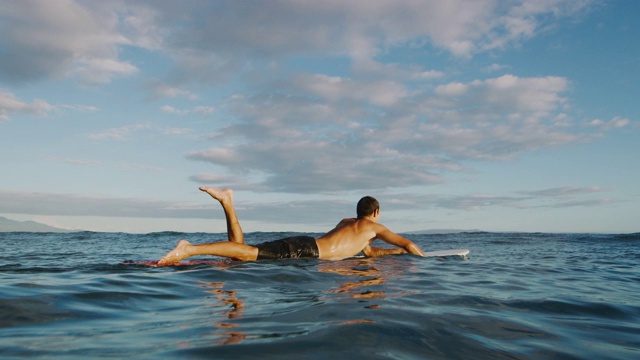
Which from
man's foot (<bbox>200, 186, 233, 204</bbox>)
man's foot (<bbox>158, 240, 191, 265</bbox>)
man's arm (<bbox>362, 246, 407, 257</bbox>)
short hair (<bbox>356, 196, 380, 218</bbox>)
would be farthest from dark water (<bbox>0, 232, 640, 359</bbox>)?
man's arm (<bbox>362, 246, 407, 257</bbox>)

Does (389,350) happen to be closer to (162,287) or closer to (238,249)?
(162,287)

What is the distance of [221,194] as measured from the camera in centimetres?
864

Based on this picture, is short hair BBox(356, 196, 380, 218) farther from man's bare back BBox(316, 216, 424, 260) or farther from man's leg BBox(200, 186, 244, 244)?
man's leg BBox(200, 186, 244, 244)

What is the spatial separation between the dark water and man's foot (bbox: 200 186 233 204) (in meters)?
2.25

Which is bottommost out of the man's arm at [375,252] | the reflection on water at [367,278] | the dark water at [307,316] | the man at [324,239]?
the dark water at [307,316]

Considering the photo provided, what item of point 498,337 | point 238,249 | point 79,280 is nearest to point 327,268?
point 238,249

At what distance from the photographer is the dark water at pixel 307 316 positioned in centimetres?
263

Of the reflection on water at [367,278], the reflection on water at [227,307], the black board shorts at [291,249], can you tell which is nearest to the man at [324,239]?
the black board shorts at [291,249]

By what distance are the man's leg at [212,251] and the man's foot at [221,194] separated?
1.03 metres

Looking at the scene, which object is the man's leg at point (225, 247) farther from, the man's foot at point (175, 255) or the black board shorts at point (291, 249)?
the black board shorts at point (291, 249)

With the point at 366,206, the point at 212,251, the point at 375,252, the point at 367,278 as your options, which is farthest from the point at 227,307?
the point at 375,252

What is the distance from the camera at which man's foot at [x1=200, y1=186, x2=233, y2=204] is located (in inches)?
335

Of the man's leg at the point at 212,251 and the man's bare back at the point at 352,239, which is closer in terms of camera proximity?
the man's leg at the point at 212,251

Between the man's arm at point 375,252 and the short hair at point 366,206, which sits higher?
the short hair at point 366,206
